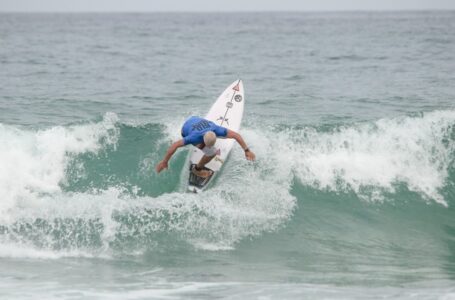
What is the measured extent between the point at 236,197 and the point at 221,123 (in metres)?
2.44

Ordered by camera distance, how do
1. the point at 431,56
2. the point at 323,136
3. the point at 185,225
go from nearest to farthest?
the point at 185,225
the point at 323,136
the point at 431,56

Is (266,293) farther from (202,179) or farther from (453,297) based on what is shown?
(202,179)

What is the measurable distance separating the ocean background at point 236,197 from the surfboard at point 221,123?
0.24m

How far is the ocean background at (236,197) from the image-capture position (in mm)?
8695

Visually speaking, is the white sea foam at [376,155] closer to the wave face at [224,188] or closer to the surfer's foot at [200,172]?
the wave face at [224,188]

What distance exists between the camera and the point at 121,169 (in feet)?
42.5

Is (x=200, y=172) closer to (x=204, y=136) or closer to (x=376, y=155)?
(x=204, y=136)

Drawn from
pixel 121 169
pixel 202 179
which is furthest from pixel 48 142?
pixel 202 179

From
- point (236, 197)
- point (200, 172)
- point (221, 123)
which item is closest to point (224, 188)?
point (236, 197)

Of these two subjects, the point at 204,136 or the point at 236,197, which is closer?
the point at 204,136

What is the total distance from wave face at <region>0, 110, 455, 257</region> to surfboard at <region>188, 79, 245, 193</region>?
0.79ft

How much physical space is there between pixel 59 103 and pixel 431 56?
17.0 m

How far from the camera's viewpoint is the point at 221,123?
13234mm

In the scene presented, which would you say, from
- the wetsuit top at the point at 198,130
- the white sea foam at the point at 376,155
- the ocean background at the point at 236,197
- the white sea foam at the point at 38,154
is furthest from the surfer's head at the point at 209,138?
the white sea foam at the point at 38,154
